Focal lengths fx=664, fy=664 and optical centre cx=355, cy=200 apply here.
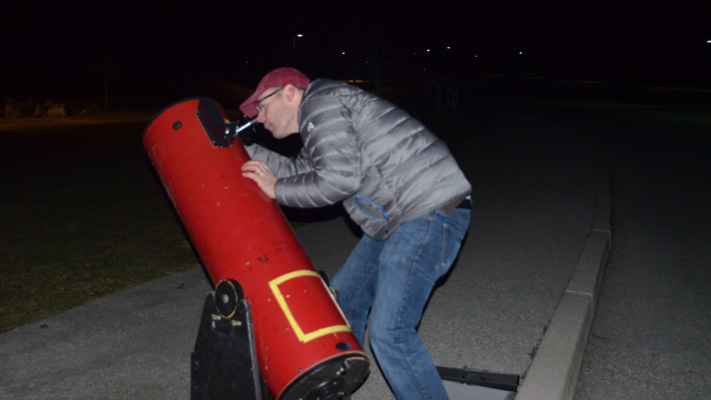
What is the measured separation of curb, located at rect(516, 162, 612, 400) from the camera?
126 inches

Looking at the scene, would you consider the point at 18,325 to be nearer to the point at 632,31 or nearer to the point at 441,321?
the point at 441,321

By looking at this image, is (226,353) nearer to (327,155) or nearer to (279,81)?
(327,155)

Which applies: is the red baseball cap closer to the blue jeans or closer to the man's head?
the man's head

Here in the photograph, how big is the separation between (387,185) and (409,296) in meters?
0.42

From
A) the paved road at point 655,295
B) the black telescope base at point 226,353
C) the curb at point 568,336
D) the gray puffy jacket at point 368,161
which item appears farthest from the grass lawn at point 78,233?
the paved road at point 655,295

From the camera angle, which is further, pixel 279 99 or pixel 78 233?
pixel 78 233

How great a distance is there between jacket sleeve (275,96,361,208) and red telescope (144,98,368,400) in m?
0.17

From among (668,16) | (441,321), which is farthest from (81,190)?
(668,16)

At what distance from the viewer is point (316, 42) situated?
5750 centimetres

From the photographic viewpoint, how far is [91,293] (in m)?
4.55

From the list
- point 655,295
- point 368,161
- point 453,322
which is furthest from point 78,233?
point 655,295

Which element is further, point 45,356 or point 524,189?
point 524,189

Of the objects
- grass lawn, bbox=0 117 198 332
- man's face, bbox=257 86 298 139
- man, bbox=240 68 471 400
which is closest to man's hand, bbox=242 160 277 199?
man, bbox=240 68 471 400

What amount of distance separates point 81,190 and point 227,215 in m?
6.85
